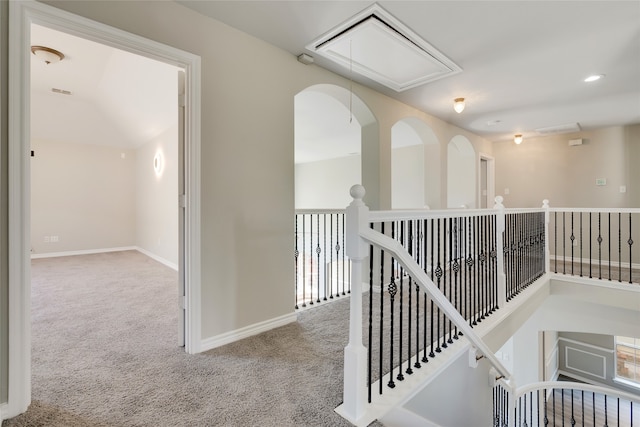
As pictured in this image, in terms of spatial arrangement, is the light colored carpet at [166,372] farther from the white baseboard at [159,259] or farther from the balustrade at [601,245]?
the balustrade at [601,245]

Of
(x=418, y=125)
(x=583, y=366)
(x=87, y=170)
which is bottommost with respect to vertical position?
(x=583, y=366)

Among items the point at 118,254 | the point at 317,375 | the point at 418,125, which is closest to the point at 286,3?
the point at 317,375

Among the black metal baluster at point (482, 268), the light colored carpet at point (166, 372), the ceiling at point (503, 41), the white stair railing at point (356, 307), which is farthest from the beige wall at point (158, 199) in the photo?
the black metal baluster at point (482, 268)

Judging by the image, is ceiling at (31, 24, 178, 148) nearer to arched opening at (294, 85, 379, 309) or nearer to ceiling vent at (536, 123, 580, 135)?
arched opening at (294, 85, 379, 309)

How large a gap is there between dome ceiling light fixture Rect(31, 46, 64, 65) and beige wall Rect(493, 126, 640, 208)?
7690 mm

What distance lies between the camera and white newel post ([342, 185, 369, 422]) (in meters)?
1.46

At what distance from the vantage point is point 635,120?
15.6ft

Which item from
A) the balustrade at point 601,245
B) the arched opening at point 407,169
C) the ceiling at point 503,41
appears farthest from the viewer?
the arched opening at point 407,169

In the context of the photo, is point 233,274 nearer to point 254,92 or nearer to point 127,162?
point 254,92

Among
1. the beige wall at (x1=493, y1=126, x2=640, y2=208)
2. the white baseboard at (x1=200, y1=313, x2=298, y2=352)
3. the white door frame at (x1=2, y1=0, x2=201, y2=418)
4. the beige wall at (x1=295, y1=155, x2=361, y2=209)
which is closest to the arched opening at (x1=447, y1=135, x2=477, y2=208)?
the beige wall at (x1=493, y1=126, x2=640, y2=208)

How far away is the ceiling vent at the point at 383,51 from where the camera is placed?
2.26 metres

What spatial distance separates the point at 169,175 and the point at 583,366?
10.9m

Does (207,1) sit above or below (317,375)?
above

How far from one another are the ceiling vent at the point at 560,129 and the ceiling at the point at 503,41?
0.87m
